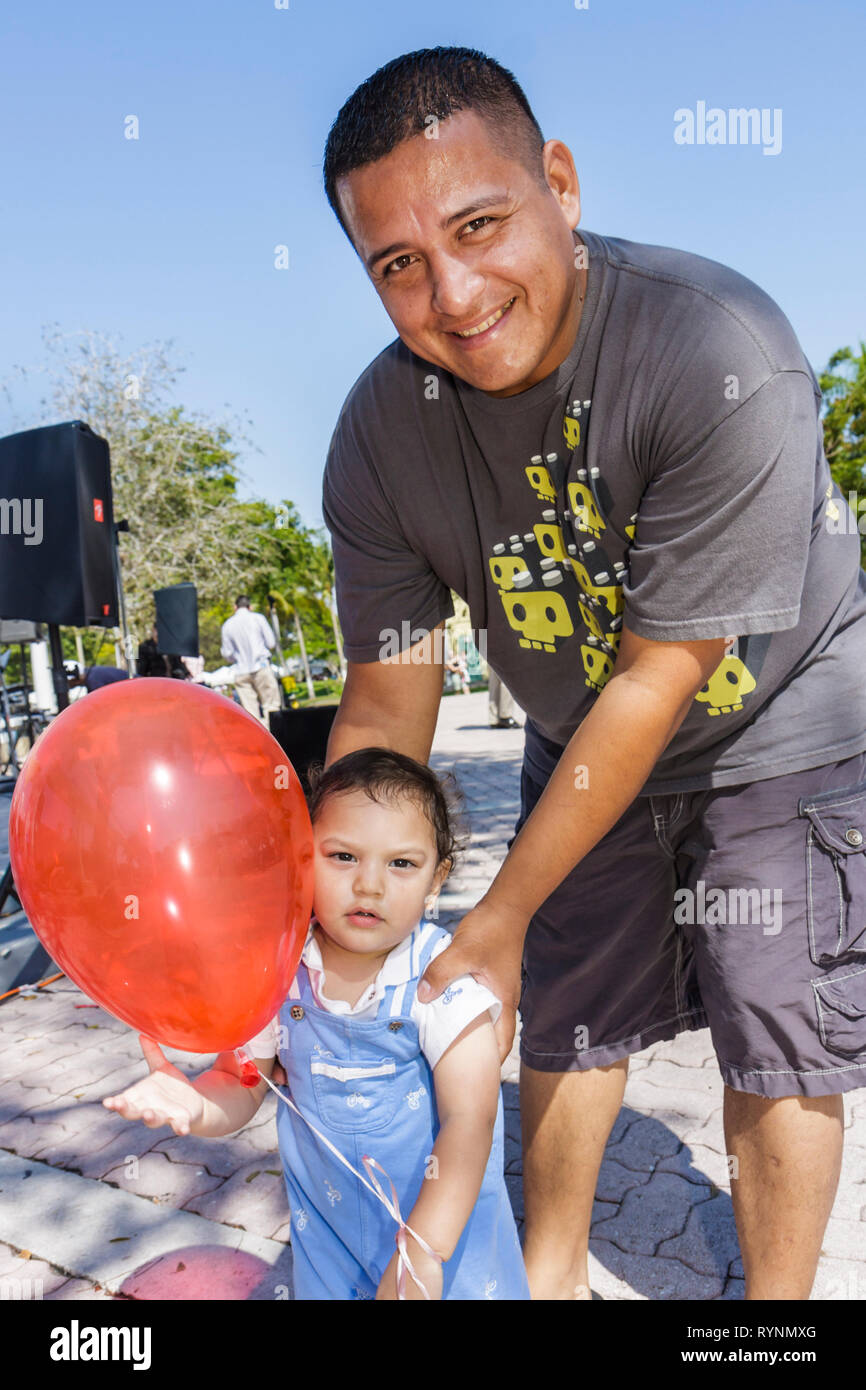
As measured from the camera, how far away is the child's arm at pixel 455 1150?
4.43 ft

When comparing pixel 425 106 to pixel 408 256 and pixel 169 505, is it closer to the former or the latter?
pixel 408 256

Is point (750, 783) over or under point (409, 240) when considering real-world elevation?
under

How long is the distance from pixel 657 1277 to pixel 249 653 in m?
10.6

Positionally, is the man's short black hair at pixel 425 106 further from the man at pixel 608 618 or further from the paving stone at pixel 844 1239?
the paving stone at pixel 844 1239

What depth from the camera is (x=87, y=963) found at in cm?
135

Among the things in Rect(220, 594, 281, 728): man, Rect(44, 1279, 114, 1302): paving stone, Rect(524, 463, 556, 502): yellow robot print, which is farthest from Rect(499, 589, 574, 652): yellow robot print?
Rect(220, 594, 281, 728): man

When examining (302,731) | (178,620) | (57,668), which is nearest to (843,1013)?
(302,731)

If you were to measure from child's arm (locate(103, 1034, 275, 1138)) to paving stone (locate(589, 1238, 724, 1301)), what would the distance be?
1.11m

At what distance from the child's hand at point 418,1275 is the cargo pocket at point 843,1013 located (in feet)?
2.45

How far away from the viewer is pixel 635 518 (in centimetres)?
157
